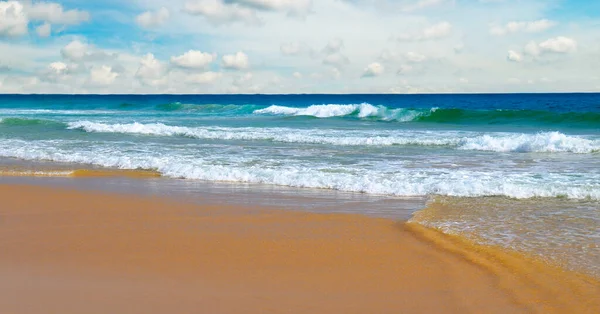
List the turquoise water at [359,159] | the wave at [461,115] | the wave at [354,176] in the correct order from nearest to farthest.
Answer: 1. the wave at [354,176]
2. the turquoise water at [359,159]
3. the wave at [461,115]

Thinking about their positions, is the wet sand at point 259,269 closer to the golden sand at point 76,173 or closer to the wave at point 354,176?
the wave at point 354,176

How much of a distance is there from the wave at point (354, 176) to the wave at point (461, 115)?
23.0 metres

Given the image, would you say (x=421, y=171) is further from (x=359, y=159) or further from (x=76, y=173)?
(x=76, y=173)

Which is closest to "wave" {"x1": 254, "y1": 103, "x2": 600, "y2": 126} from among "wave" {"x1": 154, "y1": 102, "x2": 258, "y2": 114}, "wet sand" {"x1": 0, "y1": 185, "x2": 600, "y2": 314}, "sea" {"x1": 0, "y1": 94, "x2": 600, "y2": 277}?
"wave" {"x1": 154, "y1": 102, "x2": 258, "y2": 114}

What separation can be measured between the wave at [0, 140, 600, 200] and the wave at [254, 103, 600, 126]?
75.5ft

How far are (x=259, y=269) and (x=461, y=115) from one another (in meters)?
35.1

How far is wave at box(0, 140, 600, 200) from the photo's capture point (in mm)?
9938

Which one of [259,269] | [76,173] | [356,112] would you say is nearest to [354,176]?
[259,269]

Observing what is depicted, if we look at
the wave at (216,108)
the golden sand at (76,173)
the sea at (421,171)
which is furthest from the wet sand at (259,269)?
the wave at (216,108)

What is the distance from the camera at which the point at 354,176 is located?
37.8 feet

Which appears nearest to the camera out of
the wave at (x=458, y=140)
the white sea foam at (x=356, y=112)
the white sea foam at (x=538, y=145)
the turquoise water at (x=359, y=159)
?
the turquoise water at (x=359, y=159)

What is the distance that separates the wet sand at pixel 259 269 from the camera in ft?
15.0

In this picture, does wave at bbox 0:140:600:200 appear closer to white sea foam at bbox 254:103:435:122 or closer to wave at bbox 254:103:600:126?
wave at bbox 254:103:600:126

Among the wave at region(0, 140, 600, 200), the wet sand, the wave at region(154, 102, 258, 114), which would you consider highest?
the wave at region(154, 102, 258, 114)
